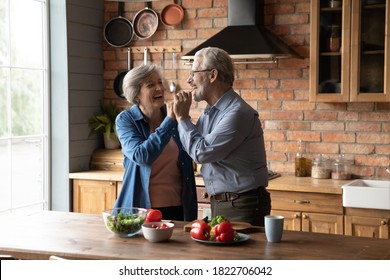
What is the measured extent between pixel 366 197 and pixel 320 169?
0.65 metres

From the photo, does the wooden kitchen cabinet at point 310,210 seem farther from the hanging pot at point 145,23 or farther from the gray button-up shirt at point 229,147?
the hanging pot at point 145,23

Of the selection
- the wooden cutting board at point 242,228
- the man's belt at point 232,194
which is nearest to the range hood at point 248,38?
the man's belt at point 232,194

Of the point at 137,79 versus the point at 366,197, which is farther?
the point at 366,197

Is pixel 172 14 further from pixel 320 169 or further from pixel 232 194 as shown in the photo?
pixel 232 194

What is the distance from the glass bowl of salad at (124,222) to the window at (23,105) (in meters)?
2.17

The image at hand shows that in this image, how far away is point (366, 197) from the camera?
4.38 metres

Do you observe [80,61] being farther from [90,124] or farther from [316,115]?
[316,115]

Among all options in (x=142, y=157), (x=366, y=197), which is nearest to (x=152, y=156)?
(x=142, y=157)

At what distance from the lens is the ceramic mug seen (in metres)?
2.85

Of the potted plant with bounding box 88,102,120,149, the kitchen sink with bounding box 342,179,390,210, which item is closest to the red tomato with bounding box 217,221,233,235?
the kitchen sink with bounding box 342,179,390,210

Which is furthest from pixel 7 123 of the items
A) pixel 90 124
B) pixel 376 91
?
pixel 376 91

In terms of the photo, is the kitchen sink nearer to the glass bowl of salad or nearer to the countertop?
the countertop

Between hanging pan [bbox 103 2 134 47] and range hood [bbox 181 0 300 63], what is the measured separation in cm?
81

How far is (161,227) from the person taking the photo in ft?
9.71
